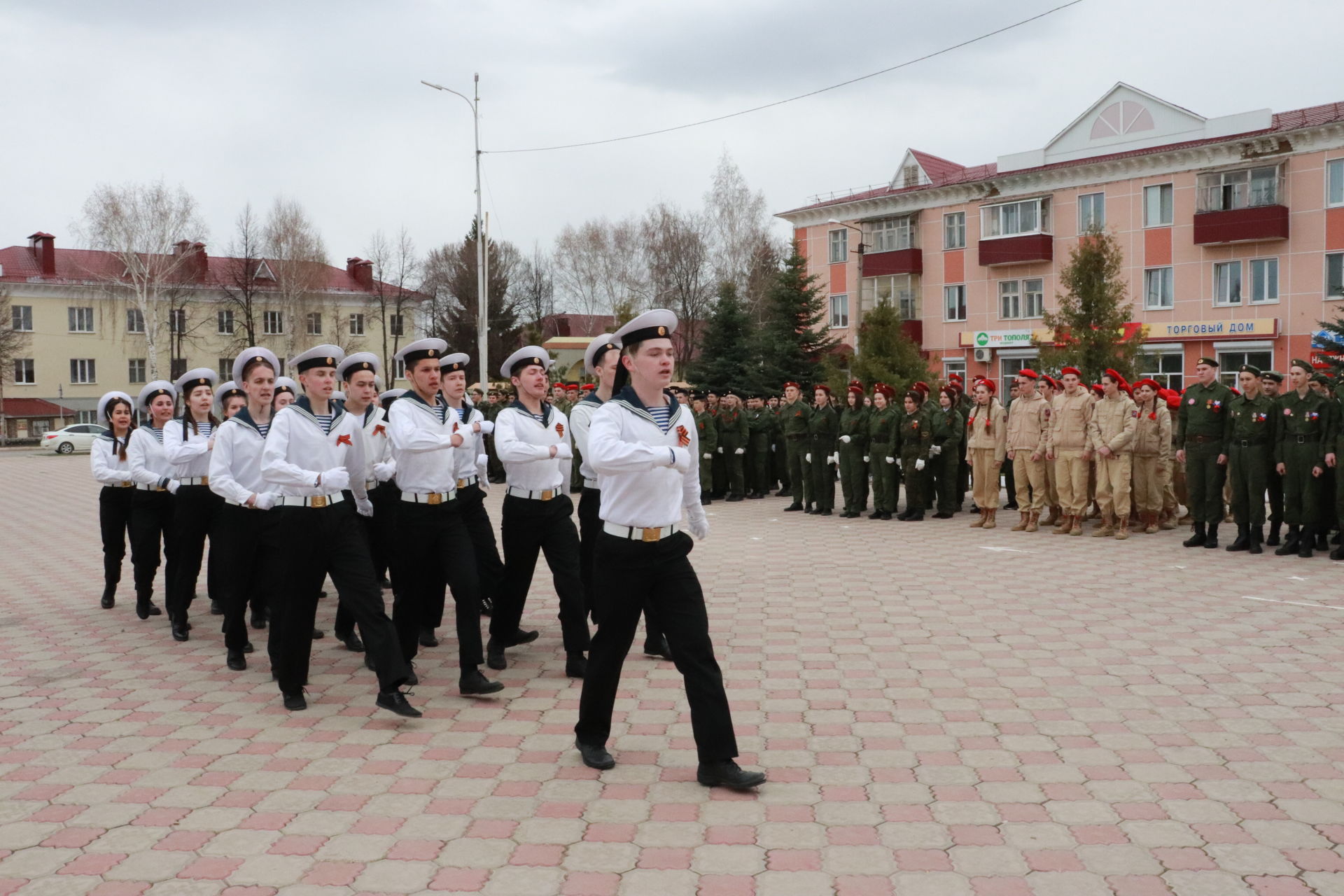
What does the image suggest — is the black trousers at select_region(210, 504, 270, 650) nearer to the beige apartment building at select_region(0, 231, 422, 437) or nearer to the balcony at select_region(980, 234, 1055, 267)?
the balcony at select_region(980, 234, 1055, 267)

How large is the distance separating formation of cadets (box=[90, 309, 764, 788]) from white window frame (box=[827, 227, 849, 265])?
1573 inches

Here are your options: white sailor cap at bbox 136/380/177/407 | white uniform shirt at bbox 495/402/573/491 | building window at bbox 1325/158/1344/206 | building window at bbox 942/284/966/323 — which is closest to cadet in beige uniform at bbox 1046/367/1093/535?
white uniform shirt at bbox 495/402/573/491

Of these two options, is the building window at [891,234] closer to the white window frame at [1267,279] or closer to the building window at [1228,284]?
the building window at [1228,284]

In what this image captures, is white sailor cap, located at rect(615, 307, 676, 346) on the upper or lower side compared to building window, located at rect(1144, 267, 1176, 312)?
lower

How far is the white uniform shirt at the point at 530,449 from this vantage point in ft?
21.0

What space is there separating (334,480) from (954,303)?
129ft

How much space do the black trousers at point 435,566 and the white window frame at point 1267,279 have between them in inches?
1343

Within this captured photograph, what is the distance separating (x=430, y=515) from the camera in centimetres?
634

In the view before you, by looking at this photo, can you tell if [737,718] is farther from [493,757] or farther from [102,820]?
[102,820]

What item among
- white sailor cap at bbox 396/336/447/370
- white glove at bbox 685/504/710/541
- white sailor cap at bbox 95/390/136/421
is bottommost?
white glove at bbox 685/504/710/541

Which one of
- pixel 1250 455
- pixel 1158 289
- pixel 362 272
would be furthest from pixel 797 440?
pixel 362 272

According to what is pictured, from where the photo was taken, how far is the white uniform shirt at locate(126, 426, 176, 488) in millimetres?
8609

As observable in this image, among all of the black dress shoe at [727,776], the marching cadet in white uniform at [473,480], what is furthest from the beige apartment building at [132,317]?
the black dress shoe at [727,776]

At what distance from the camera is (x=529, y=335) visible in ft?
186
